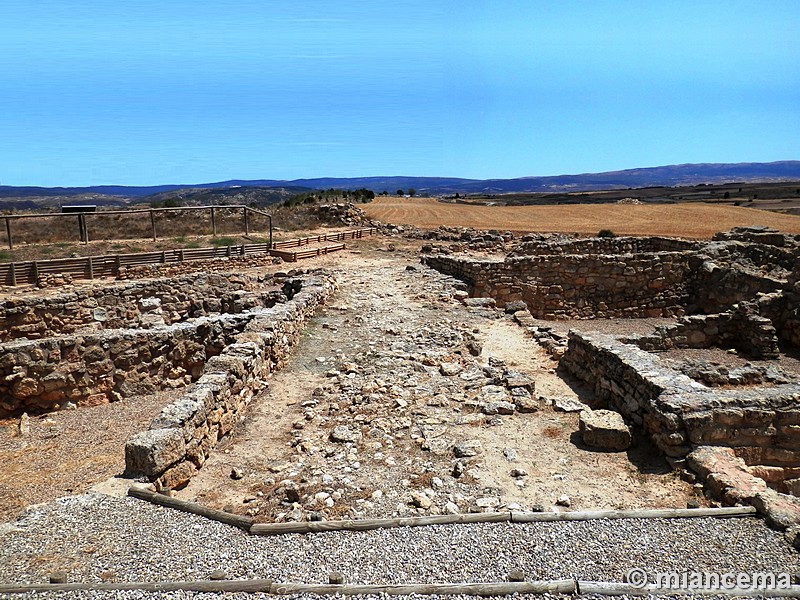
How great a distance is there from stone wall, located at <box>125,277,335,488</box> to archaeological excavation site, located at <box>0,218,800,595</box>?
34mm

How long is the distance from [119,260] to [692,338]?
17.6m

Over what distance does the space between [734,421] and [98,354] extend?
30.9ft

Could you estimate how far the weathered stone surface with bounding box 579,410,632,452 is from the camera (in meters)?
6.61

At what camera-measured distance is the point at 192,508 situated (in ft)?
15.9

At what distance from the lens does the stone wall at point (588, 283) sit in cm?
1633

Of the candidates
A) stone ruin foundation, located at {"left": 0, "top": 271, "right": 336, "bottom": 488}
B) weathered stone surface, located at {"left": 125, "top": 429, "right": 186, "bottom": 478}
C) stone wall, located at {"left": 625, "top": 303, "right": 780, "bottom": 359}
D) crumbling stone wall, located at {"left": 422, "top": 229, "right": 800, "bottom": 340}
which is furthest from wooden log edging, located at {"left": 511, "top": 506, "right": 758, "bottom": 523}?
crumbling stone wall, located at {"left": 422, "top": 229, "right": 800, "bottom": 340}

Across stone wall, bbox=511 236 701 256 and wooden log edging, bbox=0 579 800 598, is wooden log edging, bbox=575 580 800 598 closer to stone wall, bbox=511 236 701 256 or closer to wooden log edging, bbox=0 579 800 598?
wooden log edging, bbox=0 579 800 598

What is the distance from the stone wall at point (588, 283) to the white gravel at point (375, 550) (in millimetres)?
11907

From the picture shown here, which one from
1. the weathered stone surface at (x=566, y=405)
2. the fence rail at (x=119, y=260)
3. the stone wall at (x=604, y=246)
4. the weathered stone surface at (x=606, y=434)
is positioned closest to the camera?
the weathered stone surface at (x=606, y=434)

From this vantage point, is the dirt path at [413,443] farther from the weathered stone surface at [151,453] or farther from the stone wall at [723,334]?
the stone wall at [723,334]

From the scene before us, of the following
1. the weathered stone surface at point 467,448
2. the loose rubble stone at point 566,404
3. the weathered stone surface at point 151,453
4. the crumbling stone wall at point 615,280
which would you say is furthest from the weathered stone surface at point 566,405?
the crumbling stone wall at point 615,280

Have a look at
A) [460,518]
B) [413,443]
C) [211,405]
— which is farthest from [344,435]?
[460,518]

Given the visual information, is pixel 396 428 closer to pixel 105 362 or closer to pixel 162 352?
pixel 162 352

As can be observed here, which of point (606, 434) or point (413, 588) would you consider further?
point (606, 434)
